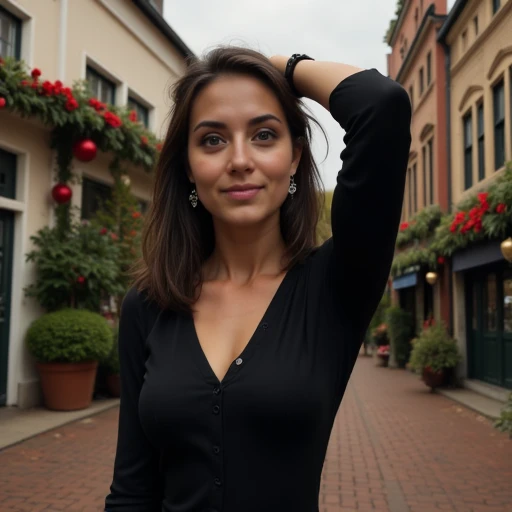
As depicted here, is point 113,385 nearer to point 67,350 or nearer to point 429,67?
point 67,350

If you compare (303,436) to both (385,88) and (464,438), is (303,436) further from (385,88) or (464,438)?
(464,438)

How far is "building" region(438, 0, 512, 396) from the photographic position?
1153cm

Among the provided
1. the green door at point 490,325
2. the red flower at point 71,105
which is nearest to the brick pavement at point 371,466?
the green door at point 490,325

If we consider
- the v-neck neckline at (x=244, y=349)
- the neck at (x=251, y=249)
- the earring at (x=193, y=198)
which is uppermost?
the earring at (x=193, y=198)

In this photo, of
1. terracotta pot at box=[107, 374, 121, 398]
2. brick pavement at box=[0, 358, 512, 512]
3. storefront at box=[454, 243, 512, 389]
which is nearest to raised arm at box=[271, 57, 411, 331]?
brick pavement at box=[0, 358, 512, 512]

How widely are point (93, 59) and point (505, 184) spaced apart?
23.8 ft

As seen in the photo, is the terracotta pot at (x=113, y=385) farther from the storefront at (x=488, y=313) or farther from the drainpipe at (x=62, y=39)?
the storefront at (x=488, y=313)

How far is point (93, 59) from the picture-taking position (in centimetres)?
1085

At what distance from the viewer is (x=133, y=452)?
1.58m

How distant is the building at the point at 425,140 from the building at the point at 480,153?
467 mm

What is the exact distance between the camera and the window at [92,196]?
34.4 ft

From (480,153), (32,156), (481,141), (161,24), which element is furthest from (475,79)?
(32,156)

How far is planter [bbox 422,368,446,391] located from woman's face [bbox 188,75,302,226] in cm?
1200

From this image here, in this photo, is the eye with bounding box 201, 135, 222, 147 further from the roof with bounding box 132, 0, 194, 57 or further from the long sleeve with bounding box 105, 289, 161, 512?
the roof with bounding box 132, 0, 194, 57
